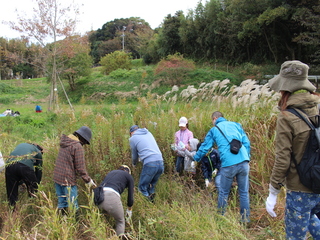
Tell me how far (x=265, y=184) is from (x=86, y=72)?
2111 centimetres

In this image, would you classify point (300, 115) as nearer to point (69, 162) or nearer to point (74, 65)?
point (69, 162)

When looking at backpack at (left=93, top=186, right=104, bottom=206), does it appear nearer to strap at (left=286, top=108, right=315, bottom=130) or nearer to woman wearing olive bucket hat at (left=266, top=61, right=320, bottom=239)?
woman wearing olive bucket hat at (left=266, top=61, right=320, bottom=239)

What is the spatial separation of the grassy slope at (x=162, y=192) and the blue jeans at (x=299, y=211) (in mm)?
486

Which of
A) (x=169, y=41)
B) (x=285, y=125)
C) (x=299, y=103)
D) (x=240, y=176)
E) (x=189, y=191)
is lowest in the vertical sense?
(x=189, y=191)

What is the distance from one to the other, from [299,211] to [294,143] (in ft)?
1.86

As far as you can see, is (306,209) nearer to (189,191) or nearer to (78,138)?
(189,191)

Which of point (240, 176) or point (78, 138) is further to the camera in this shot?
point (78, 138)

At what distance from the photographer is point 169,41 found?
31.8 m

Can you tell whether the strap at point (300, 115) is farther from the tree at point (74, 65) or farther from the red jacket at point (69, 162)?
the tree at point (74, 65)

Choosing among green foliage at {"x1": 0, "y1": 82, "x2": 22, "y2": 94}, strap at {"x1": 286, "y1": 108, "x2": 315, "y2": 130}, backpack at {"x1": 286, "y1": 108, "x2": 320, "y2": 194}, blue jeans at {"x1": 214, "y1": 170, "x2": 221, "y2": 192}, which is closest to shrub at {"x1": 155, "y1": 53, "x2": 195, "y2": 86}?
green foliage at {"x1": 0, "y1": 82, "x2": 22, "y2": 94}

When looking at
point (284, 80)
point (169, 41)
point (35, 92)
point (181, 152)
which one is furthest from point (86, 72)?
point (284, 80)

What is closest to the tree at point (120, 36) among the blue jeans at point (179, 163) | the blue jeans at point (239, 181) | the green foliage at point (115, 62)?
the green foliage at point (115, 62)

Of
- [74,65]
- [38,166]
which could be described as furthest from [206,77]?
[38,166]

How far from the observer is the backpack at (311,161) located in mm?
2055
